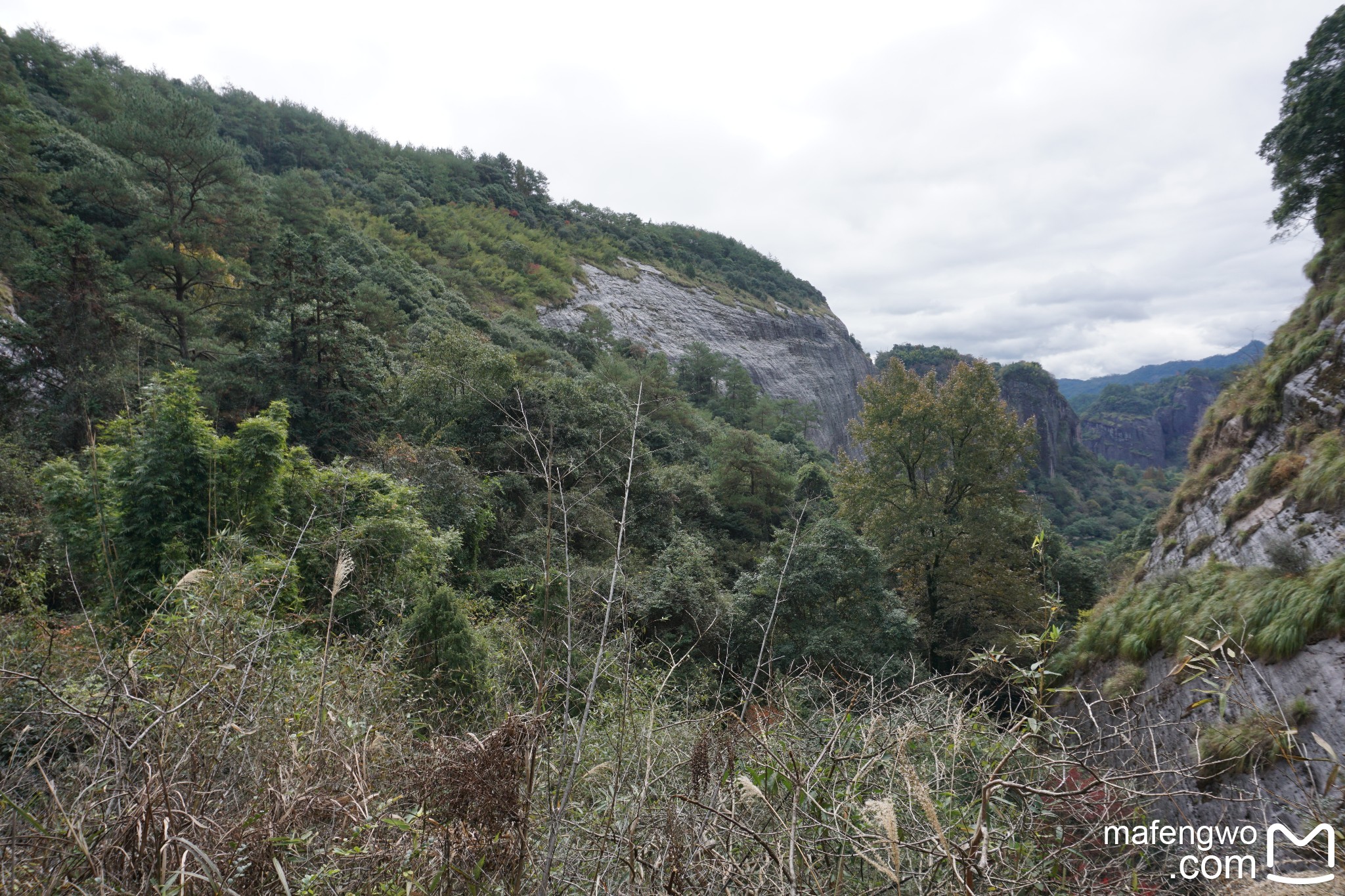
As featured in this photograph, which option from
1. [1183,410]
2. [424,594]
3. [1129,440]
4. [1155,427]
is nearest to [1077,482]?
[1129,440]

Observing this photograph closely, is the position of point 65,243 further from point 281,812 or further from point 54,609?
point 281,812

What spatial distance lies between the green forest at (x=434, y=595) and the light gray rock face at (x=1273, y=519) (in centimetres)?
215

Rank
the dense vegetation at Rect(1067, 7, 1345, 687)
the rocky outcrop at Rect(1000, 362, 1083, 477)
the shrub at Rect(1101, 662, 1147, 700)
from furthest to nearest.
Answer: the rocky outcrop at Rect(1000, 362, 1083, 477) < the shrub at Rect(1101, 662, 1147, 700) < the dense vegetation at Rect(1067, 7, 1345, 687)

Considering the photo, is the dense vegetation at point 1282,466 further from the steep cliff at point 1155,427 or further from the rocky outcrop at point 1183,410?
the rocky outcrop at point 1183,410

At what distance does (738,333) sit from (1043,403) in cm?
5212

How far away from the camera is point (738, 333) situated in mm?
48594

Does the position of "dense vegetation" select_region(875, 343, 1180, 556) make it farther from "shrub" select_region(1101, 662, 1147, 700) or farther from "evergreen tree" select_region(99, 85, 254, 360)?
"evergreen tree" select_region(99, 85, 254, 360)

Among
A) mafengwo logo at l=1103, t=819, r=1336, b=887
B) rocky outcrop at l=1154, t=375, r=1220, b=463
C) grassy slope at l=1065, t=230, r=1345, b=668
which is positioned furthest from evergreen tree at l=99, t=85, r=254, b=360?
rocky outcrop at l=1154, t=375, r=1220, b=463

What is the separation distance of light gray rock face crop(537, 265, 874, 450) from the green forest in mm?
14310

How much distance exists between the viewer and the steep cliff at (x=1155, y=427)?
8462 cm

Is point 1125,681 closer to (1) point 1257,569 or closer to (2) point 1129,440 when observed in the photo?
(1) point 1257,569

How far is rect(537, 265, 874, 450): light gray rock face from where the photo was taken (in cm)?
4031

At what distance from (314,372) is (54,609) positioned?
6.60 meters

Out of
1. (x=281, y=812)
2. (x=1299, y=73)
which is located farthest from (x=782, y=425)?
(x=281, y=812)
